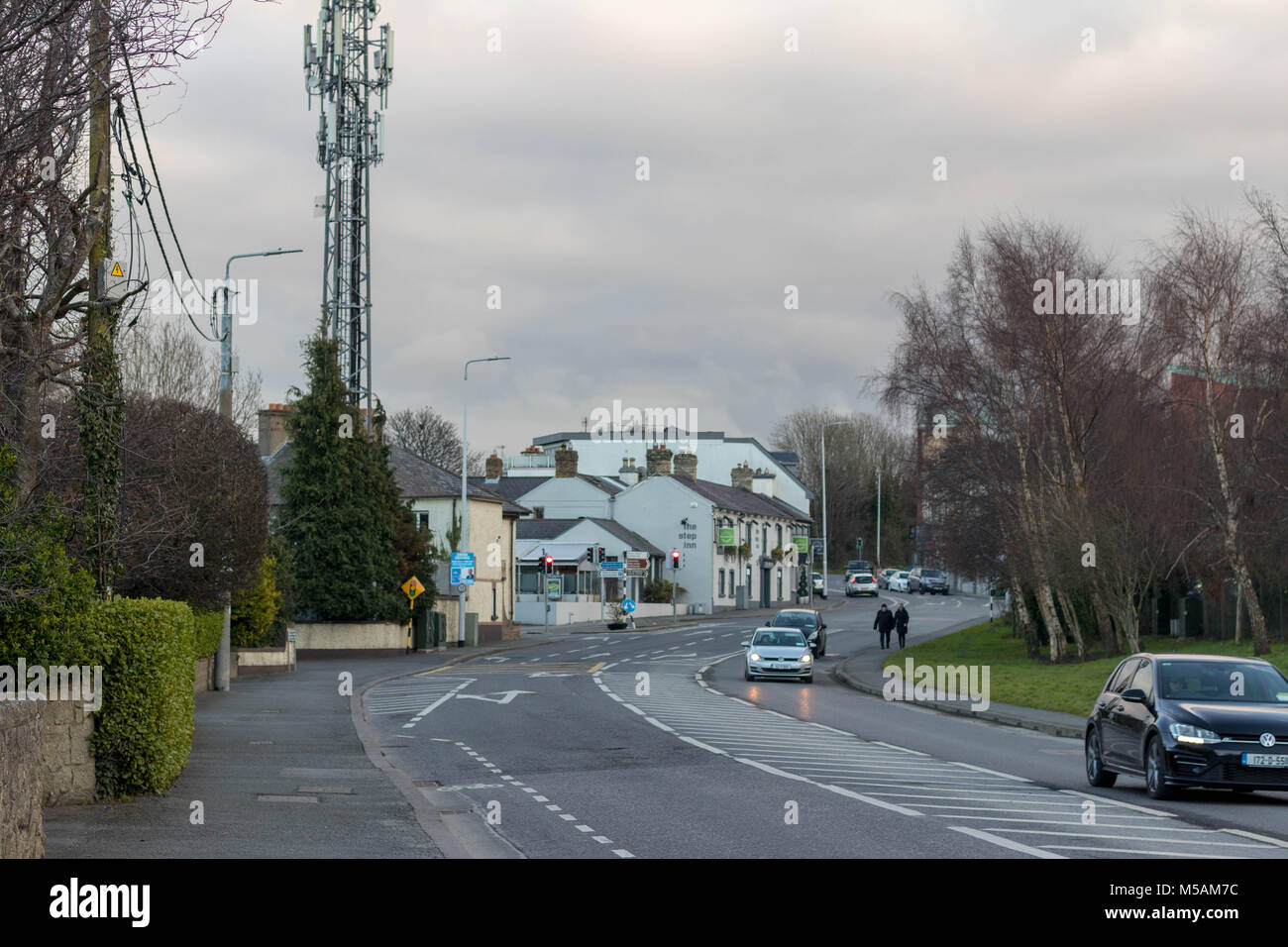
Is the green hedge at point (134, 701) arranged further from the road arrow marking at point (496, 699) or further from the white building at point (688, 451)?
the white building at point (688, 451)

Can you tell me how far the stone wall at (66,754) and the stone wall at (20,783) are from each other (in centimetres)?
338

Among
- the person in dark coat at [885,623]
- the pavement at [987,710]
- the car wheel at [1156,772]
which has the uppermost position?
the car wheel at [1156,772]

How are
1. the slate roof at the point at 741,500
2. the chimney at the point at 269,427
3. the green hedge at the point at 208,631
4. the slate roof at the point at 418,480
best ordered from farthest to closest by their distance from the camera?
the slate roof at the point at 741,500, the chimney at the point at 269,427, the slate roof at the point at 418,480, the green hedge at the point at 208,631

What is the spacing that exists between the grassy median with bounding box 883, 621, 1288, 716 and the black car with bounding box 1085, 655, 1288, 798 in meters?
11.6

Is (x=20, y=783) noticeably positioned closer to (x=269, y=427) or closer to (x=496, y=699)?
(x=496, y=699)

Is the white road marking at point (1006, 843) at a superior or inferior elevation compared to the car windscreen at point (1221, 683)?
inferior

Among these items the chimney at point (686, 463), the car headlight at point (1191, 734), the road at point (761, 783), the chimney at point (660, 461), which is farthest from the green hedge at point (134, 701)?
the chimney at point (686, 463)

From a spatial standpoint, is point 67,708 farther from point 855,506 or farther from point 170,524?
point 855,506

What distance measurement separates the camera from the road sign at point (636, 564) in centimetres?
7819

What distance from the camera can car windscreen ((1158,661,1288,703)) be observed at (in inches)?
618

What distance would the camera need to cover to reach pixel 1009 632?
5394cm

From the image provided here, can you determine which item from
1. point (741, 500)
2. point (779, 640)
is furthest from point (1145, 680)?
point (741, 500)

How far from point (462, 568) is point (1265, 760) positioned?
3884 cm

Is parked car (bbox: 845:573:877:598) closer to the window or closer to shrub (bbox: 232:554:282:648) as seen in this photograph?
shrub (bbox: 232:554:282:648)
